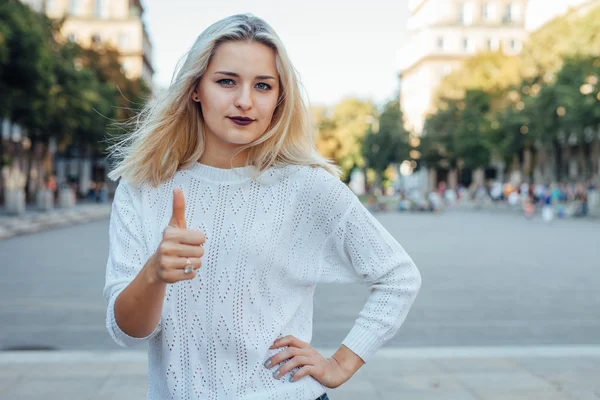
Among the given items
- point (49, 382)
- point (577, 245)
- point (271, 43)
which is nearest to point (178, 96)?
point (271, 43)

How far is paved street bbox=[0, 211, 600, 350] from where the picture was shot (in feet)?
24.3

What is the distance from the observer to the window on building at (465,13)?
305 ft

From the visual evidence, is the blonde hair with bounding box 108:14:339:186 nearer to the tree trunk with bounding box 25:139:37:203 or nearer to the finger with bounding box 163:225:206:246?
the finger with bounding box 163:225:206:246

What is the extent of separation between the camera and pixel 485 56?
2564 inches

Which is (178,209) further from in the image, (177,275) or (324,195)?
(324,195)

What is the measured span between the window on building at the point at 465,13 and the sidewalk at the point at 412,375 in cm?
9153

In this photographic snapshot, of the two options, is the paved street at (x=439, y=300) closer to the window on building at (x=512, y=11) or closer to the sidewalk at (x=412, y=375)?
the sidewalk at (x=412, y=375)

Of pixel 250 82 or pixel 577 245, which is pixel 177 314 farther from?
pixel 577 245

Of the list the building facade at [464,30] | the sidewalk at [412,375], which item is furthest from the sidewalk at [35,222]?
the building facade at [464,30]

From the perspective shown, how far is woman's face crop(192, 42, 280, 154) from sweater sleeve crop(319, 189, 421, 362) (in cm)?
35

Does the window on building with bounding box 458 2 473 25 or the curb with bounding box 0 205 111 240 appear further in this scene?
the window on building with bounding box 458 2 473 25

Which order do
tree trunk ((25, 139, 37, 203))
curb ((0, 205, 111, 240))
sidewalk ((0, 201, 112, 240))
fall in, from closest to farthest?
1. curb ((0, 205, 111, 240))
2. sidewalk ((0, 201, 112, 240))
3. tree trunk ((25, 139, 37, 203))

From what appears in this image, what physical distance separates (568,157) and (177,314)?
6497 centimetres

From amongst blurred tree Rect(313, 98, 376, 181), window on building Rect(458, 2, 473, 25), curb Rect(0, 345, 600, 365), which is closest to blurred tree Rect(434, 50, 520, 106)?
blurred tree Rect(313, 98, 376, 181)
